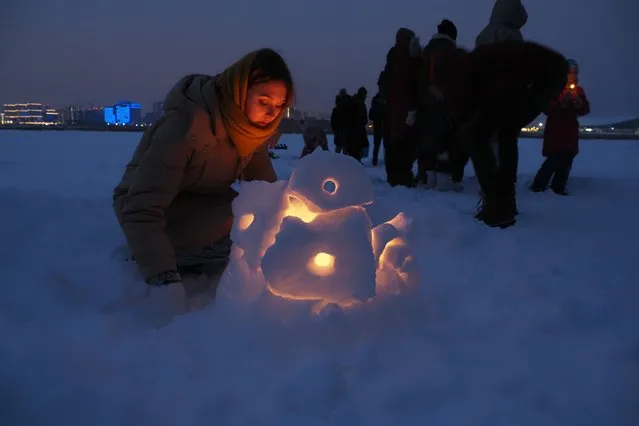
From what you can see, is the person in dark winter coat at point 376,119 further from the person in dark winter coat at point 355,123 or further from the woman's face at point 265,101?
the woman's face at point 265,101

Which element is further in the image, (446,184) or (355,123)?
(355,123)

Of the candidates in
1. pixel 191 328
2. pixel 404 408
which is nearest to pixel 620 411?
pixel 404 408

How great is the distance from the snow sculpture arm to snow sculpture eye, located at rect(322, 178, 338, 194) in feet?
2.69

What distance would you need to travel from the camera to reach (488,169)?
13.4ft

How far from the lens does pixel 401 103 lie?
221 inches

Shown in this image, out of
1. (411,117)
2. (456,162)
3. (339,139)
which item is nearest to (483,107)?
(411,117)

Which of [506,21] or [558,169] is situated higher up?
[506,21]

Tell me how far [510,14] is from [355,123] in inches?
194

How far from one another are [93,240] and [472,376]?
2571 mm

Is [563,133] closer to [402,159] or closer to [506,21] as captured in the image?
[506,21]

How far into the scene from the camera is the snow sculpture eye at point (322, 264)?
1.99 meters

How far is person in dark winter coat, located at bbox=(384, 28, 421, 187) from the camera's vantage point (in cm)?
555

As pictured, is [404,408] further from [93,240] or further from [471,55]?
[471,55]

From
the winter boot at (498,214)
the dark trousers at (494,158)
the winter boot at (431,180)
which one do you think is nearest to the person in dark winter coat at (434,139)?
the winter boot at (431,180)
